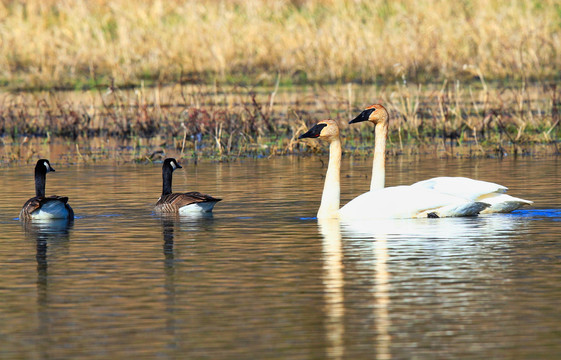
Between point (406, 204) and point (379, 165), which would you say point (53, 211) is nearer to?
point (379, 165)

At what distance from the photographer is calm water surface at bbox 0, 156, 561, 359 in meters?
6.54

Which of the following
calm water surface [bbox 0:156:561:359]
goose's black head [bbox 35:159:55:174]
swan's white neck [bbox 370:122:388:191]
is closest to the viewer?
calm water surface [bbox 0:156:561:359]

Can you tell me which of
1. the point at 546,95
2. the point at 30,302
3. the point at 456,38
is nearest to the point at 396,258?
the point at 30,302

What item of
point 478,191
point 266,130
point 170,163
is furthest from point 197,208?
point 266,130

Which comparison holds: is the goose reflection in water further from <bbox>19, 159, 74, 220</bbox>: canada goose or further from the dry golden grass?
the dry golden grass

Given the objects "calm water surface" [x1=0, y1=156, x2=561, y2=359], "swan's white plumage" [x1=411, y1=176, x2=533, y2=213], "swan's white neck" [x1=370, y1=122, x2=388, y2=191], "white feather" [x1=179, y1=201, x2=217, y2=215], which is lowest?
"calm water surface" [x1=0, y1=156, x2=561, y2=359]

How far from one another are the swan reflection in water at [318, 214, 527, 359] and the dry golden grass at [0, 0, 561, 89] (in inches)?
613

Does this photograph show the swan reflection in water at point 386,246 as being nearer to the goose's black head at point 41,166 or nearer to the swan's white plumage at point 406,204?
the swan's white plumage at point 406,204

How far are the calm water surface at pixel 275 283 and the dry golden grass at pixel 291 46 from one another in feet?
48.0

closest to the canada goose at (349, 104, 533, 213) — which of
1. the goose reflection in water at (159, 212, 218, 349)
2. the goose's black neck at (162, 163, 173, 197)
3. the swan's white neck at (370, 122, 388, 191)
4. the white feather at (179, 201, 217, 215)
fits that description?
the swan's white neck at (370, 122, 388, 191)

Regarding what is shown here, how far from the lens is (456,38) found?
28875 mm

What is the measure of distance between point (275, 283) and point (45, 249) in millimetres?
2732

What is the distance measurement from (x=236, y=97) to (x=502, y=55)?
235 inches

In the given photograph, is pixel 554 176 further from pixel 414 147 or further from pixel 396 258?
pixel 396 258
